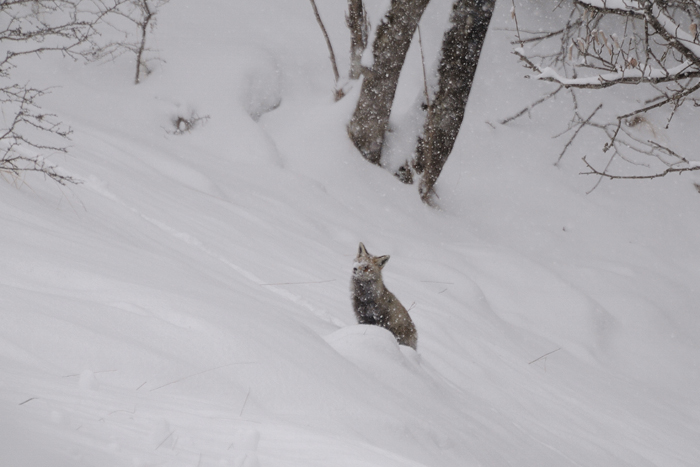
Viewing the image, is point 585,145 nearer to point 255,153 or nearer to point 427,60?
point 427,60

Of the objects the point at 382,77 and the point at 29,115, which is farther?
the point at 382,77

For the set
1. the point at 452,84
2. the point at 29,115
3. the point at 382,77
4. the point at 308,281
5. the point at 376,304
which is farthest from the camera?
the point at 452,84

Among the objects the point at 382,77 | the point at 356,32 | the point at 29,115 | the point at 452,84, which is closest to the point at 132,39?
the point at 356,32

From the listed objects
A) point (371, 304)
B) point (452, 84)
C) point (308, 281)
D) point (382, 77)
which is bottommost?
point (308, 281)

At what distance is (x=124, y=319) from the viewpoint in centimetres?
182

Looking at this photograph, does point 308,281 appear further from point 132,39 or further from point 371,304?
point 132,39

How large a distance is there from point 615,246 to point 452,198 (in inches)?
94.7

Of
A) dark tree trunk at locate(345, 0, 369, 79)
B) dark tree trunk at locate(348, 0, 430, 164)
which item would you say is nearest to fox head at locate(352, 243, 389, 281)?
dark tree trunk at locate(348, 0, 430, 164)

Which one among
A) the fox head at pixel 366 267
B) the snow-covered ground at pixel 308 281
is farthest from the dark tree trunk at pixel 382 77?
the fox head at pixel 366 267

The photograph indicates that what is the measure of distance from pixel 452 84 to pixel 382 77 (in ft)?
2.79

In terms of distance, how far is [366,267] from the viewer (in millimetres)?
3342

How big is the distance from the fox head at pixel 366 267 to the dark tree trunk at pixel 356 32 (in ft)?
13.6

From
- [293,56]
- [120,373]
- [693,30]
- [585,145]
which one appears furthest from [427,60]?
[120,373]

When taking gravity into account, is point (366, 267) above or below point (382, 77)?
below
